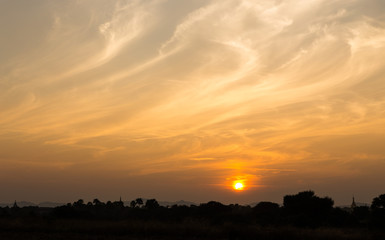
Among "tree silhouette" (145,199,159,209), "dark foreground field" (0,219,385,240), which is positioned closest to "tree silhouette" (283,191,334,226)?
"dark foreground field" (0,219,385,240)

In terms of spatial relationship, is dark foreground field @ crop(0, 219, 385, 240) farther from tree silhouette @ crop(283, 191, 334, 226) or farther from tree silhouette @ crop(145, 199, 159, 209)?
tree silhouette @ crop(145, 199, 159, 209)

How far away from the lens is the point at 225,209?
76.5 metres

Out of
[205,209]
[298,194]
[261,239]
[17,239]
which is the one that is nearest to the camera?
[17,239]

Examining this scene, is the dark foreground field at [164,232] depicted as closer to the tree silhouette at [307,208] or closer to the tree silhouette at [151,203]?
the tree silhouette at [307,208]

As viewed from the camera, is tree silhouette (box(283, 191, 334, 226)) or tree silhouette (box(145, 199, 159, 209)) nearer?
tree silhouette (box(283, 191, 334, 226))

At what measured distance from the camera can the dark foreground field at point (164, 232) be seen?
32062mm

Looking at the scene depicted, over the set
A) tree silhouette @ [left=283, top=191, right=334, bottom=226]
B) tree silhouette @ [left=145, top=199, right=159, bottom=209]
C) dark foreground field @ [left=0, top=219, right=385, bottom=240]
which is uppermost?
tree silhouette @ [left=145, top=199, right=159, bottom=209]

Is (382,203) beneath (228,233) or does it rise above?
above

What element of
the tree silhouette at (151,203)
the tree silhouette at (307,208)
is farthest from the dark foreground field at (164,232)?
the tree silhouette at (151,203)

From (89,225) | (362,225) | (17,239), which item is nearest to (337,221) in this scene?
(362,225)

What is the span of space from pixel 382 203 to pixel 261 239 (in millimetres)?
24396

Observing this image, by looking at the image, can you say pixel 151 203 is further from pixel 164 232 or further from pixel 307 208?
pixel 164 232

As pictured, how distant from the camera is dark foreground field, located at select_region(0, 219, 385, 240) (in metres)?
32.1

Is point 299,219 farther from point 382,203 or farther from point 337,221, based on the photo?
point 382,203
